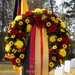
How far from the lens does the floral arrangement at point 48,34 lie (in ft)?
19.0

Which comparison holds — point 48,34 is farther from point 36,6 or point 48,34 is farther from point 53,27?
point 36,6

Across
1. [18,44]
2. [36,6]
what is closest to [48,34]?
[18,44]

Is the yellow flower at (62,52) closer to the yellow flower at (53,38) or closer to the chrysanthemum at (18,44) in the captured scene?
the yellow flower at (53,38)

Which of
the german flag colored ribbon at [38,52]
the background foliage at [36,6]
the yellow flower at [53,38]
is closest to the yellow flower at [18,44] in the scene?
the german flag colored ribbon at [38,52]

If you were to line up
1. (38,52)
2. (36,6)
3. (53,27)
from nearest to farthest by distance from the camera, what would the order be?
(38,52) → (53,27) → (36,6)

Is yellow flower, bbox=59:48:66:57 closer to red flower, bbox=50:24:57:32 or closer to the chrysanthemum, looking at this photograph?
red flower, bbox=50:24:57:32

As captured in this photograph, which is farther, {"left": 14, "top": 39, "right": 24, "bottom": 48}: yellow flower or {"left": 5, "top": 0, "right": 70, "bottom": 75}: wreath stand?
{"left": 14, "top": 39, "right": 24, "bottom": 48}: yellow flower

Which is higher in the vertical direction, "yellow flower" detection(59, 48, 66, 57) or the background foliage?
the background foliage

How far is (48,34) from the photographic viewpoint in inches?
231

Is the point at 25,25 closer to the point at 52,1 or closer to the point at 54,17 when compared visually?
the point at 54,17

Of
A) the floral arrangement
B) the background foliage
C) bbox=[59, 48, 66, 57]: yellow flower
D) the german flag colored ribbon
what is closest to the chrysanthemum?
the floral arrangement

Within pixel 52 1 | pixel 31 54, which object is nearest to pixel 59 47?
pixel 31 54

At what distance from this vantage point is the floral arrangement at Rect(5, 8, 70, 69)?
5.78 metres

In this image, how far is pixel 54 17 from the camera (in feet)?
19.5
